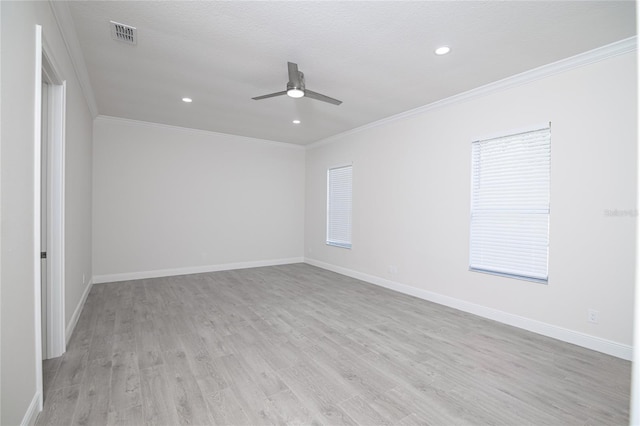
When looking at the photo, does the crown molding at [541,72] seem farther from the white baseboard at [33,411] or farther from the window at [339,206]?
the white baseboard at [33,411]

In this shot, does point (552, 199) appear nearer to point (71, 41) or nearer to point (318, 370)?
point (318, 370)

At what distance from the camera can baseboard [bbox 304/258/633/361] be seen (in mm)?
2756

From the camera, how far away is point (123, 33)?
8.64 ft

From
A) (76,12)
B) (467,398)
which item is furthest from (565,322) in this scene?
(76,12)

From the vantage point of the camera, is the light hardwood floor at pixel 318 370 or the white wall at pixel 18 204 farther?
the light hardwood floor at pixel 318 370

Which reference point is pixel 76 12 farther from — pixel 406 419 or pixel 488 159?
pixel 488 159

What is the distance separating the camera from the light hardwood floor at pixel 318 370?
1.95 metres

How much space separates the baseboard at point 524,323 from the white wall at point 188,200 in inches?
120

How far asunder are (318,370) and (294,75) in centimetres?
280

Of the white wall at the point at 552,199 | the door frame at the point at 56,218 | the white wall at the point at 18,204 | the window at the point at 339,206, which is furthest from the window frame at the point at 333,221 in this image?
the white wall at the point at 18,204

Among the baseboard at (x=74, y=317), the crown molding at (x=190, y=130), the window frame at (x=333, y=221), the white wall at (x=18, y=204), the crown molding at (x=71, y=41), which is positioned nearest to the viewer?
the white wall at (x=18, y=204)

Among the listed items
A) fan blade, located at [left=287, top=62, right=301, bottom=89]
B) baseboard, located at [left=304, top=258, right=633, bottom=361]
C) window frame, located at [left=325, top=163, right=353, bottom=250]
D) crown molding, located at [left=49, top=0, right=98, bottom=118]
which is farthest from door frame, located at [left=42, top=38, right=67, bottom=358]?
window frame, located at [left=325, top=163, right=353, bottom=250]

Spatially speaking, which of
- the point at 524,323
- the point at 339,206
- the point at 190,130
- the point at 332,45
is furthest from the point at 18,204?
the point at 339,206

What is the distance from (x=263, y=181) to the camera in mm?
6902
